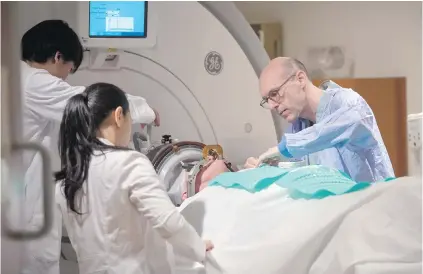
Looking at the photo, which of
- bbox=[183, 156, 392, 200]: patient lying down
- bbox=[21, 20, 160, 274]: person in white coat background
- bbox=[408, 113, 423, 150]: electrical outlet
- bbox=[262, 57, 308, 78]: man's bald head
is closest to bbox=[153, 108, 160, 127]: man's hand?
bbox=[21, 20, 160, 274]: person in white coat background

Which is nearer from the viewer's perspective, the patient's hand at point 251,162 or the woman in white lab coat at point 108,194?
the woman in white lab coat at point 108,194

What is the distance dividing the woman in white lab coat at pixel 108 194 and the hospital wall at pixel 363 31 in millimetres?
637

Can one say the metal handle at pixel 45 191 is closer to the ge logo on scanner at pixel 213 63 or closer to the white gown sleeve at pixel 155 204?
the white gown sleeve at pixel 155 204

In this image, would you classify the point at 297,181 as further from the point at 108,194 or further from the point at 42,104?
the point at 42,104

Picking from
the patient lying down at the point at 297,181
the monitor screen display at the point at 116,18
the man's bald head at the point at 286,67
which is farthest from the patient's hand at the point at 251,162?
the monitor screen display at the point at 116,18

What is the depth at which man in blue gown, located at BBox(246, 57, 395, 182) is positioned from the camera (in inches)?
56.1

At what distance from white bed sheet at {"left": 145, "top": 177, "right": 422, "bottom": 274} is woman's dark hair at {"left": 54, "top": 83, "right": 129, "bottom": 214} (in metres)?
0.22

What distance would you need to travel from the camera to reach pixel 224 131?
1.69 meters

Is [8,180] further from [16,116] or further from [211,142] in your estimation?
[211,142]

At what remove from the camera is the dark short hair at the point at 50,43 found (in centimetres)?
133

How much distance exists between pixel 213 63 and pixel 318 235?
798 millimetres

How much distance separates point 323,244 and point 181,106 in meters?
0.71

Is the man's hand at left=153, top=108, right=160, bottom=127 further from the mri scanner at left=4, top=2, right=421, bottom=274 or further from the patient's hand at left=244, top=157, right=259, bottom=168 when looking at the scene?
the patient's hand at left=244, top=157, right=259, bottom=168

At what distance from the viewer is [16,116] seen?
1.23 m
